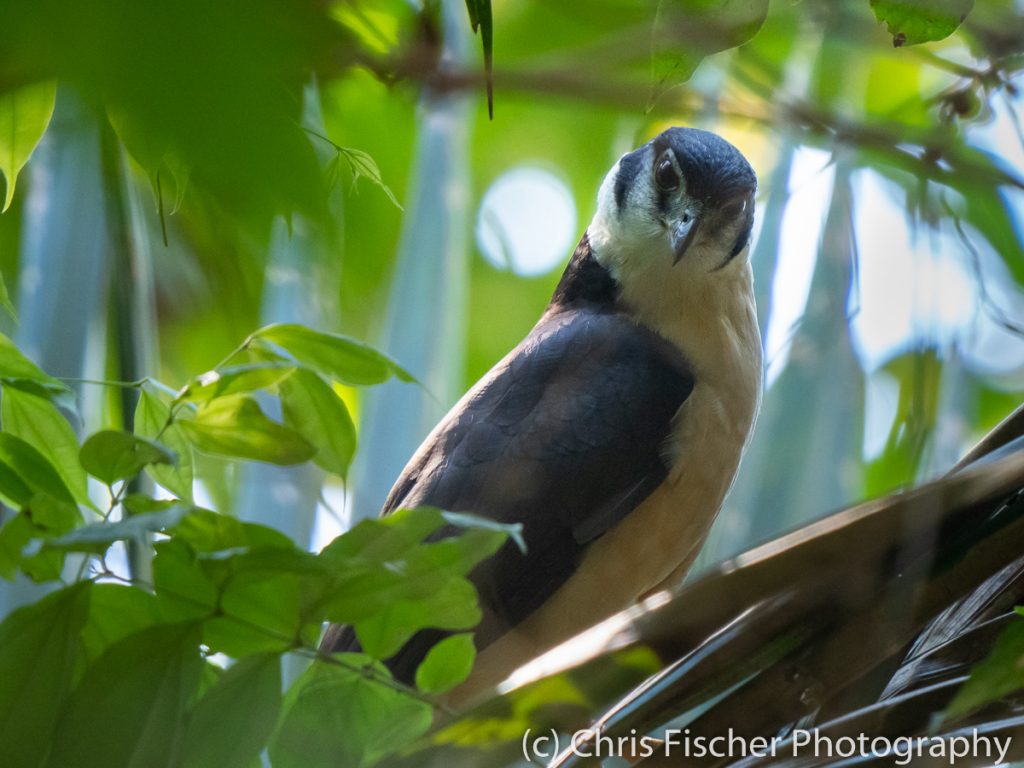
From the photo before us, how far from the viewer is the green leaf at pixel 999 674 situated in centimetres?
100

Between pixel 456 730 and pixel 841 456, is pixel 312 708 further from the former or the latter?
pixel 841 456

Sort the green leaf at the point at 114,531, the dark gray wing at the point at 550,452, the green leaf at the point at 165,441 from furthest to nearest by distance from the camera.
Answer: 1. the dark gray wing at the point at 550,452
2. the green leaf at the point at 165,441
3. the green leaf at the point at 114,531

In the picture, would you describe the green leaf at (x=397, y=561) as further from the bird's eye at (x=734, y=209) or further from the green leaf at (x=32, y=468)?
the bird's eye at (x=734, y=209)

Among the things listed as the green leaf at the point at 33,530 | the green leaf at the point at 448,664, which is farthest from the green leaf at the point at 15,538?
the green leaf at the point at 448,664

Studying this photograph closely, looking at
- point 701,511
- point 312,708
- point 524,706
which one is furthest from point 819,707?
point 701,511

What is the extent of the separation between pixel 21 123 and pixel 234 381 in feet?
1.08

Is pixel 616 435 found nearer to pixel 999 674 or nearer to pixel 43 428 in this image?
pixel 43 428

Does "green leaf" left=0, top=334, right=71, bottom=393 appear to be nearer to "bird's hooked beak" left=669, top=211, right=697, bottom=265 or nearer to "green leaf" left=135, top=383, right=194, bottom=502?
"green leaf" left=135, top=383, right=194, bottom=502

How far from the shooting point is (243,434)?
4.03 ft

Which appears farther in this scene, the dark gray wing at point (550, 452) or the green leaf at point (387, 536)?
the dark gray wing at point (550, 452)

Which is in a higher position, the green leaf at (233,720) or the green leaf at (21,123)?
the green leaf at (21,123)

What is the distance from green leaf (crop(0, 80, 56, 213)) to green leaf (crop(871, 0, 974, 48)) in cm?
82

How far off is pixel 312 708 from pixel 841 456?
178cm

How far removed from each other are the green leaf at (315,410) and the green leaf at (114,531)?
0.88 ft
